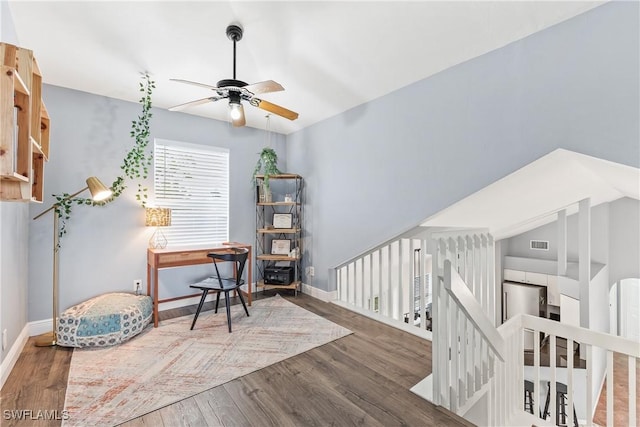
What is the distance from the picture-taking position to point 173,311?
3438mm

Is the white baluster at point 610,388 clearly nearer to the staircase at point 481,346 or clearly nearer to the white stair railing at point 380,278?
the staircase at point 481,346

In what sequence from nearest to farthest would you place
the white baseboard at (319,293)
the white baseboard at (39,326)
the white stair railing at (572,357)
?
Result: the white stair railing at (572,357) → the white baseboard at (39,326) → the white baseboard at (319,293)

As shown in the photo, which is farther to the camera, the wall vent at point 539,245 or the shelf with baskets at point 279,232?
the wall vent at point 539,245

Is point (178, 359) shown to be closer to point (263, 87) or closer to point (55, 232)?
point (55, 232)

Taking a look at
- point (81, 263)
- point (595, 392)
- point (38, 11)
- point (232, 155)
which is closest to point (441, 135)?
point (232, 155)

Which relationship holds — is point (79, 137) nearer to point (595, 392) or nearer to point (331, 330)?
point (331, 330)

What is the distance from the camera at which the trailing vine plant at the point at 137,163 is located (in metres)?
2.89

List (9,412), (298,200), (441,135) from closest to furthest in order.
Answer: (9,412) < (441,135) < (298,200)

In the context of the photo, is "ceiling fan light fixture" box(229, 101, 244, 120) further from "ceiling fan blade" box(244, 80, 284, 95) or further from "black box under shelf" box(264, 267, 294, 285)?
"black box under shelf" box(264, 267, 294, 285)

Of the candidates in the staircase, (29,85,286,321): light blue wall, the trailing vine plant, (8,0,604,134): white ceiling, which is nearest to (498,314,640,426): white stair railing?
the staircase

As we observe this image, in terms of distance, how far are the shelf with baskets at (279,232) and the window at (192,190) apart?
1.73 feet

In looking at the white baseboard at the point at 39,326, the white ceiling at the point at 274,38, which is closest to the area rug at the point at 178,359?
the white baseboard at the point at 39,326

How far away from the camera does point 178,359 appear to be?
2326mm

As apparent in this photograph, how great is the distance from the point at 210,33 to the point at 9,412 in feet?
9.16
